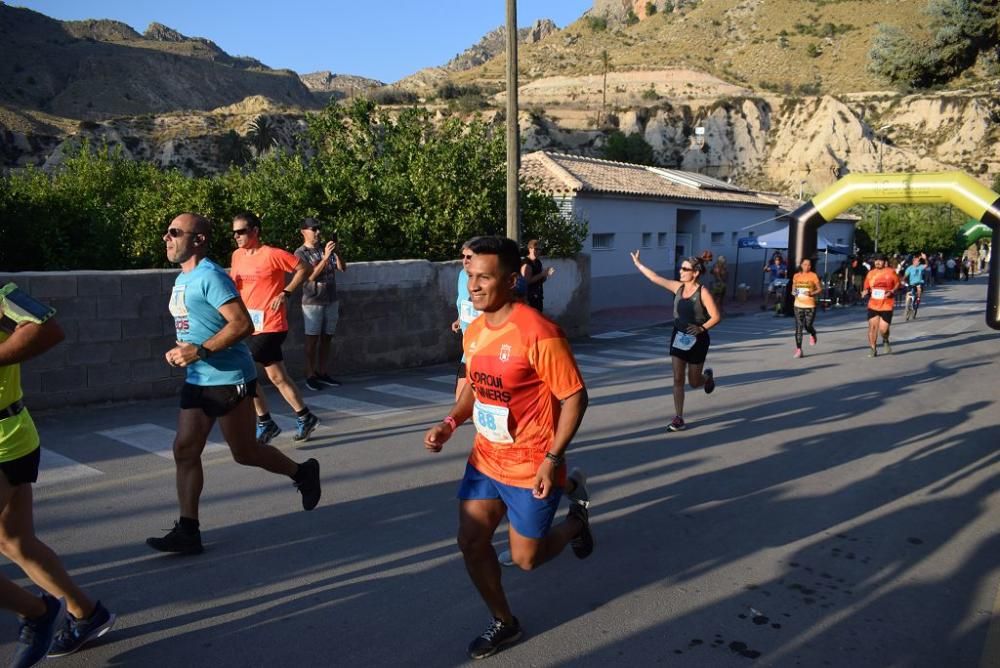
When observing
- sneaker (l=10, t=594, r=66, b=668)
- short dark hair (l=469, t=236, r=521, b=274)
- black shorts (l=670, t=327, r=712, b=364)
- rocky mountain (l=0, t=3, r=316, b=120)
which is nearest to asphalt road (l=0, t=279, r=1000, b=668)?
sneaker (l=10, t=594, r=66, b=668)

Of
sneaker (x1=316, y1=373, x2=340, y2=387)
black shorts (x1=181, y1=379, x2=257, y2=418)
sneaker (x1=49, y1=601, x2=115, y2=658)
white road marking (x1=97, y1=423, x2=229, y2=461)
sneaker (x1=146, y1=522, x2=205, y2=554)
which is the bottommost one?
sneaker (x1=316, y1=373, x2=340, y2=387)

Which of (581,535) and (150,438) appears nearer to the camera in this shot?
(581,535)

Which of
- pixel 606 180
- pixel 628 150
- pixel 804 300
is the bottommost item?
pixel 804 300

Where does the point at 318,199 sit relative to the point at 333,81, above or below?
below

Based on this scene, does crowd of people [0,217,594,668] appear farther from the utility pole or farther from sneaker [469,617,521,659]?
the utility pole

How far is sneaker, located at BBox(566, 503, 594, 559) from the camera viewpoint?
4035 millimetres

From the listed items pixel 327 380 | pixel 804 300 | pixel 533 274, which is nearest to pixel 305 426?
pixel 327 380

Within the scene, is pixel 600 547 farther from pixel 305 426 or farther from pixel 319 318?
pixel 319 318

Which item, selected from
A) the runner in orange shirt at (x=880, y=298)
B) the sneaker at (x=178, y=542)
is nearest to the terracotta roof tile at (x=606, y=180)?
the runner in orange shirt at (x=880, y=298)

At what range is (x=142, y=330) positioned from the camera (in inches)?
348

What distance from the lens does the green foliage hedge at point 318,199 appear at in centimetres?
1142

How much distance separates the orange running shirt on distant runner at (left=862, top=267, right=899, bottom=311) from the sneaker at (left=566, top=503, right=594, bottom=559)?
12.0m

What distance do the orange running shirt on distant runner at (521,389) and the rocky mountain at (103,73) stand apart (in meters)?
90.5

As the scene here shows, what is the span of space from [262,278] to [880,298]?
11669 millimetres
